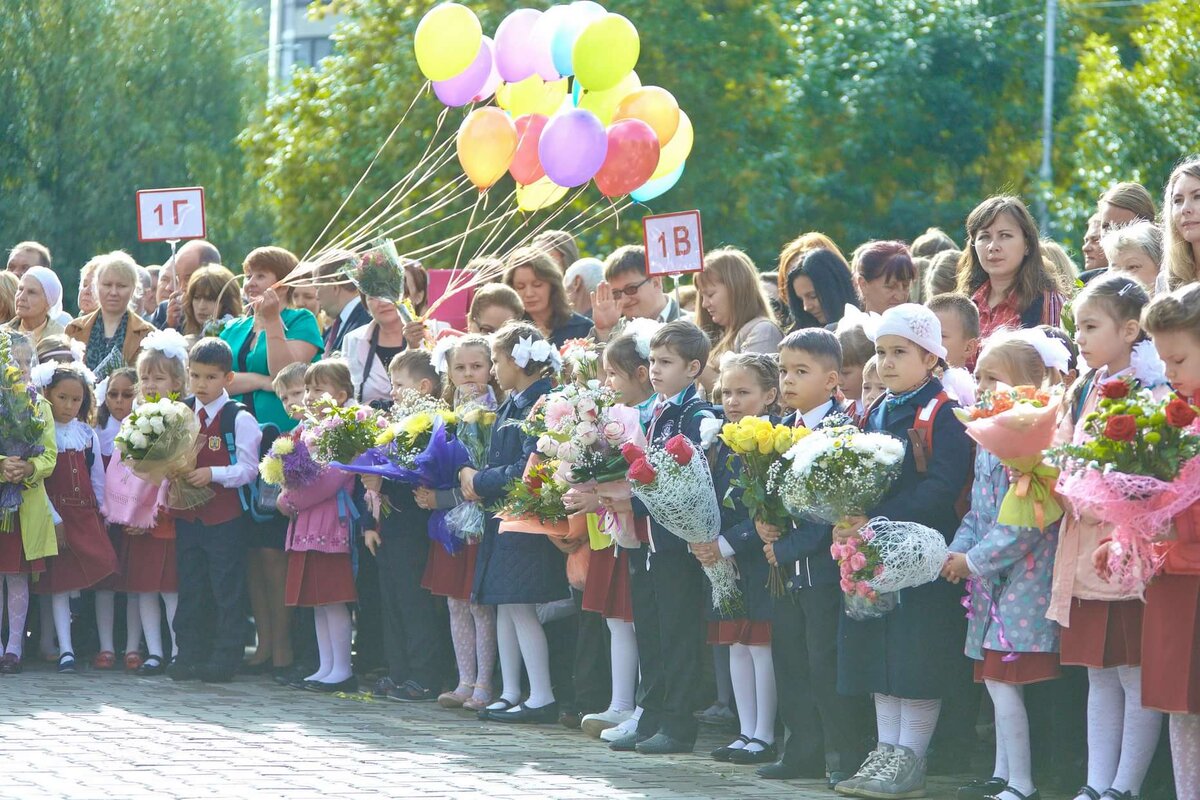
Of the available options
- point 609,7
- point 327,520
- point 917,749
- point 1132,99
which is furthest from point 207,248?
point 1132,99

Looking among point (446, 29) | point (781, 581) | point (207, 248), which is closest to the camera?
point (781, 581)

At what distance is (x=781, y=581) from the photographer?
7.72 meters

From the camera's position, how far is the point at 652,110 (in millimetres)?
11438

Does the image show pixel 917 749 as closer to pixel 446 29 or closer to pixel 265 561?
pixel 265 561

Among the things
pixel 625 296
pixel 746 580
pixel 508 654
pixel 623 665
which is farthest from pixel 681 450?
pixel 625 296

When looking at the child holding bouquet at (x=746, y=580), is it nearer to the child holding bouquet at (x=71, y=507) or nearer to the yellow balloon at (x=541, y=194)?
the yellow balloon at (x=541, y=194)

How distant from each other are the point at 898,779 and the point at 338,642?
161 inches

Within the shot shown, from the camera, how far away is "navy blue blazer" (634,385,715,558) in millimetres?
8195

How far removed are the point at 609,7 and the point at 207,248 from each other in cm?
1229

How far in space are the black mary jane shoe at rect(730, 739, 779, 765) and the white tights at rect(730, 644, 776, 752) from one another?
0.04 ft

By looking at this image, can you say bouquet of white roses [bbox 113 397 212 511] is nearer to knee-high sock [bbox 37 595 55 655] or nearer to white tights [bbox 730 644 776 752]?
knee-high sock [bbox 37 595 55 655]

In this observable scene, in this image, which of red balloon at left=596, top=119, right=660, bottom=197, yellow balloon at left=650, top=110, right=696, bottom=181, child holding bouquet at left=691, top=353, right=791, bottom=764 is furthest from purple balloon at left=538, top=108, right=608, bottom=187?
child holding bouquet at left=691, top=353, right=791, bottom=764

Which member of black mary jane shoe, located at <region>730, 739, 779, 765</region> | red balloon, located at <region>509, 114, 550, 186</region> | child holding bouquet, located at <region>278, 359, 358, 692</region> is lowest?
black mary jane shoe, located at <region>730, 739, 779, 765</region>

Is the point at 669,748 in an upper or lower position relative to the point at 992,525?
lower
